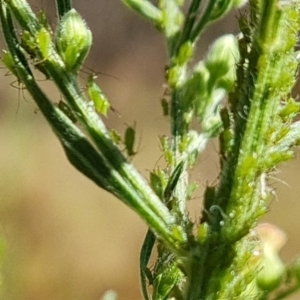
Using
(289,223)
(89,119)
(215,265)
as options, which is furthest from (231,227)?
(289,223)

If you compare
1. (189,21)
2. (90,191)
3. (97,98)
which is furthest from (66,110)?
(90,191)

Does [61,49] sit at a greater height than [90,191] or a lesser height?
greater

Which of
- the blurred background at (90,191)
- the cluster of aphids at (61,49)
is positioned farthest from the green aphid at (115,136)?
the blurred background at (90,191)

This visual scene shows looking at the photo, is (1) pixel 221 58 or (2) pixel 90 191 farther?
(2) pixel 90 191

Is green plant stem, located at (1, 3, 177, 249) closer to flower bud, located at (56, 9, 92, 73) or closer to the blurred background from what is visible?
flower bud, located at (56, 9, 92, 73)

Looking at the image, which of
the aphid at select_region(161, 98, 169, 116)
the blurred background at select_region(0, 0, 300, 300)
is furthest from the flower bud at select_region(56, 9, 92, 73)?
the blurred background at select_region(0, 0, 300, 300)

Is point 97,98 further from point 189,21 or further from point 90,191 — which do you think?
point 90,191
